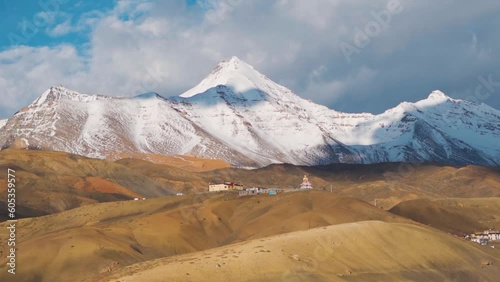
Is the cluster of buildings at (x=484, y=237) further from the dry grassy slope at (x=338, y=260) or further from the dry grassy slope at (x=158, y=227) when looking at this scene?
the dry grassy slope at (x=338, y=260)

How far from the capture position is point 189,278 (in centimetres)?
5906

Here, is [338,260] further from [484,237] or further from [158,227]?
[484,237]

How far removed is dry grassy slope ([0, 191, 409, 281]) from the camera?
89750mm

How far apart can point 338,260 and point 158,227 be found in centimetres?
5359

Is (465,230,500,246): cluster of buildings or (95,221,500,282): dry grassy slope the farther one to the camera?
(465,230,500,246): cluster of buildings

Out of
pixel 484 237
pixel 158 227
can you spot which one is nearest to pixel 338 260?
pixel 158 227

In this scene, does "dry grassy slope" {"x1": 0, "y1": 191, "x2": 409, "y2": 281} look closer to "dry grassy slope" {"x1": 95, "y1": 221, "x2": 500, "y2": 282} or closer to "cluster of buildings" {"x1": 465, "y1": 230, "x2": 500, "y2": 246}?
"dry grassy slope" {"x1": 95, "y1": 221, "x2": 500, "y2": 282}

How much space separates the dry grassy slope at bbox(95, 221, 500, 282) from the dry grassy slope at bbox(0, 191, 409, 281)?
23731mm

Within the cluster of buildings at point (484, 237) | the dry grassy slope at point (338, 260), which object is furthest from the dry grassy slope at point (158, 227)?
the cluster of buildings at point (484, 237)

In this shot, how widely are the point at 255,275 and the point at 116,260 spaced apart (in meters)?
35.0

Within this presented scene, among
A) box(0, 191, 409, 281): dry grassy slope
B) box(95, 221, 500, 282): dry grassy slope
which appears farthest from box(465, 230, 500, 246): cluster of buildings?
box(95, 221, 500, 282): dry grassy slope

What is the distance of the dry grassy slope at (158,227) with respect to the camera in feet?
294

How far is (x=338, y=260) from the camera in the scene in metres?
72.2

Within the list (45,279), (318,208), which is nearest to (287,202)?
(318,208)
